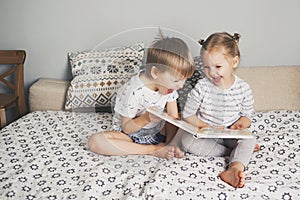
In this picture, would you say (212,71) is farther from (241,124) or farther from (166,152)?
(166,152)

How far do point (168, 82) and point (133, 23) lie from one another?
2.75ft

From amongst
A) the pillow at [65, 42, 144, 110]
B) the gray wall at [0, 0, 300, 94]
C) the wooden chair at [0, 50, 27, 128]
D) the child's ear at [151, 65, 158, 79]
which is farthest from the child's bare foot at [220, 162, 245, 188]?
the wooden chair at [0, 50, 27, 128]

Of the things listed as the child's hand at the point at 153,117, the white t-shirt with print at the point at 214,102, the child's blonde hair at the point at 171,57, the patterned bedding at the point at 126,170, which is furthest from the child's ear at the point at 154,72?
the patterned bedding at the point at 126,170

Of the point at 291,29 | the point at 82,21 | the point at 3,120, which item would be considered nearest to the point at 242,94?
the point at 291,29

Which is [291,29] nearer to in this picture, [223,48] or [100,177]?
[223,48]

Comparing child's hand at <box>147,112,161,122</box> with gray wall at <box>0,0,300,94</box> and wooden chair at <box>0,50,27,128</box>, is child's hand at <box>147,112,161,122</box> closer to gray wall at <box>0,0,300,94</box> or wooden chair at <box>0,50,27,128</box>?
gray wall at <box>0,0,300,94</box>

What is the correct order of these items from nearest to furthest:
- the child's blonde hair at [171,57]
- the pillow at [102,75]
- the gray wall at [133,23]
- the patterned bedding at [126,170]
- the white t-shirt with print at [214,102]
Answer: the patterned bedding at [126,170]
the child's blonde hair at [171,57]
the white t-shirt with print at [214,102]
the pillow at [102,75]
the gray wall at [133,23]

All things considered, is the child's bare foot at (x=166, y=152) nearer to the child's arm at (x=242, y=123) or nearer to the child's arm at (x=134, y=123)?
the child's arm at (x=134, y=123)

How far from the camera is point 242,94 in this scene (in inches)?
66.2

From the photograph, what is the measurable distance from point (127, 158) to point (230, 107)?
1.63 ft

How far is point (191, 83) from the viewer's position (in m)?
1.64

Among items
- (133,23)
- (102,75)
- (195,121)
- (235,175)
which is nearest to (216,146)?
(195,121)

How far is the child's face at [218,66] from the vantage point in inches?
62.3

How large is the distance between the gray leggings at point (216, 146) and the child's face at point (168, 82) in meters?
0.22
